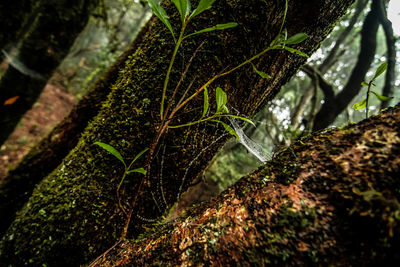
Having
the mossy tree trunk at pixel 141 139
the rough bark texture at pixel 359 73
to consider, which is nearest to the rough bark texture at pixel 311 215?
the mossy tree trunk at pixel 141 139

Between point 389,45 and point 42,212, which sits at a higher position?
point 42,212

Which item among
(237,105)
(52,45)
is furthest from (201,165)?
(52,45)

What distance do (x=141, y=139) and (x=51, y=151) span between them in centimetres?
125

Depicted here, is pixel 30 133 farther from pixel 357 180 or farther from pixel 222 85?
pixel 357 180

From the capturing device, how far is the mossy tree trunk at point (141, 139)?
0.87m

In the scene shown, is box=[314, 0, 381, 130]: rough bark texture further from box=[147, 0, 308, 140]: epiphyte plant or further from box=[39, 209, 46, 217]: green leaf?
box=[39, 209, 46, 217]: green leaf

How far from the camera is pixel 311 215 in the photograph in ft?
1.60

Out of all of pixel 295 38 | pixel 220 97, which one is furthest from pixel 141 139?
pixel 295 38

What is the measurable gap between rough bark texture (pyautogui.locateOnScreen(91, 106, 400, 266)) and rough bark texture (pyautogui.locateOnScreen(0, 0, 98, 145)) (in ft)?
9.45

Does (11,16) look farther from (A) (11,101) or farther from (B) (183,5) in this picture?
(B) (183,5)

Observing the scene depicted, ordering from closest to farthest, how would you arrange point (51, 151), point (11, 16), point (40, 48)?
point (51, 151)
point (11, 16)
point (40, 48)

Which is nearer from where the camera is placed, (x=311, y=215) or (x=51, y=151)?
(x=311, y=215)

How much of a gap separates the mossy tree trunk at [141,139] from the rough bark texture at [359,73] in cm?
301

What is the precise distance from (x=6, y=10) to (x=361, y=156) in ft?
11.1
